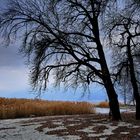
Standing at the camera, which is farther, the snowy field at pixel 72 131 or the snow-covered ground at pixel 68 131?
the snow-covered ground at pixel 68 131

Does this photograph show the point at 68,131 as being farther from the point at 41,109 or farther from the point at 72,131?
the point at 41,109

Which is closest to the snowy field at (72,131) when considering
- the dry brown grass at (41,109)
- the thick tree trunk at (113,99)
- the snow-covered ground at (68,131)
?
the snow-covered ground at (68,131)

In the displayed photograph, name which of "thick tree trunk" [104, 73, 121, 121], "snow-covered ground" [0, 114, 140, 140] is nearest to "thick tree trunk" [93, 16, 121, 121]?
"thick tree trunk" [104, 73, 121, 121]

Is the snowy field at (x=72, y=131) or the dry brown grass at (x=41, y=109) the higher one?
the dry brown grass at (x=41, y=109)

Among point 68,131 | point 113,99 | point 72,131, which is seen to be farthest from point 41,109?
point 72,131

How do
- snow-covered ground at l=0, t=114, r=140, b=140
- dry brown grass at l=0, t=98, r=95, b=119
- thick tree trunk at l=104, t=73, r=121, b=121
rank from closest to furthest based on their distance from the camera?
snow-covered ground at l=0, t=114, r=140, b=140, thick tree trunk at l=104, t=73, r=121, b=121, dry brown grass at l=0, t=98, r=95, b=119

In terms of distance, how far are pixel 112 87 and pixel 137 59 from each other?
3.03 metres

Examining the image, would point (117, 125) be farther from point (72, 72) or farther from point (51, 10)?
point (51, 10)

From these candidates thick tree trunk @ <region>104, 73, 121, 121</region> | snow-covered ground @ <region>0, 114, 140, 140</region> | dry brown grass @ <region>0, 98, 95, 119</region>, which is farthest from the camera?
dry brown grass @ <region>0, 98, 95, 119</region>

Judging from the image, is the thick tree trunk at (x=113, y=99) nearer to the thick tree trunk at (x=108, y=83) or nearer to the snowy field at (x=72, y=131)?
the thick tree trunk at (x=108, y=83)

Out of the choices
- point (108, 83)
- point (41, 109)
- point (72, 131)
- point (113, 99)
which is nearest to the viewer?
point (72, 131)

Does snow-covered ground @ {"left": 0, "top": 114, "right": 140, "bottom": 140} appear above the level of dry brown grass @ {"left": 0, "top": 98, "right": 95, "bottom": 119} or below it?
below

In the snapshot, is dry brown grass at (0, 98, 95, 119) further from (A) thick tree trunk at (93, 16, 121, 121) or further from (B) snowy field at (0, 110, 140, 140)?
(A) thick tree trunk at (93, 16, 121, 121)

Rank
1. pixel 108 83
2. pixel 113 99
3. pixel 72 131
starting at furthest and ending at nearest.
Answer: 1. pixel 113 99
2. pixel 108 83
3. pixel 72 131
